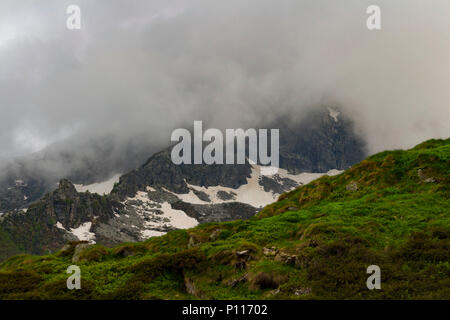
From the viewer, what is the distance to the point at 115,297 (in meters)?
19.5

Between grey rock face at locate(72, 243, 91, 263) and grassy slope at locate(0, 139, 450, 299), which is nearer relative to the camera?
grassy slope at locate(0, 139, 450, 299)

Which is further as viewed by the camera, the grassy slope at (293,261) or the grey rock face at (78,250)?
the grey rock face at (78,250)

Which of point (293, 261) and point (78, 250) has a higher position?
point (293, 261)

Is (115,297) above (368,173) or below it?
below

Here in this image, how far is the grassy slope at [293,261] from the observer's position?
1819 centimetres

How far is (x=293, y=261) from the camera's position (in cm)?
2162

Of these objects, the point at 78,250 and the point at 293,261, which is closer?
the point at 293,261

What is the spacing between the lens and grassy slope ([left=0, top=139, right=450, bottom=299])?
18.2 metres
